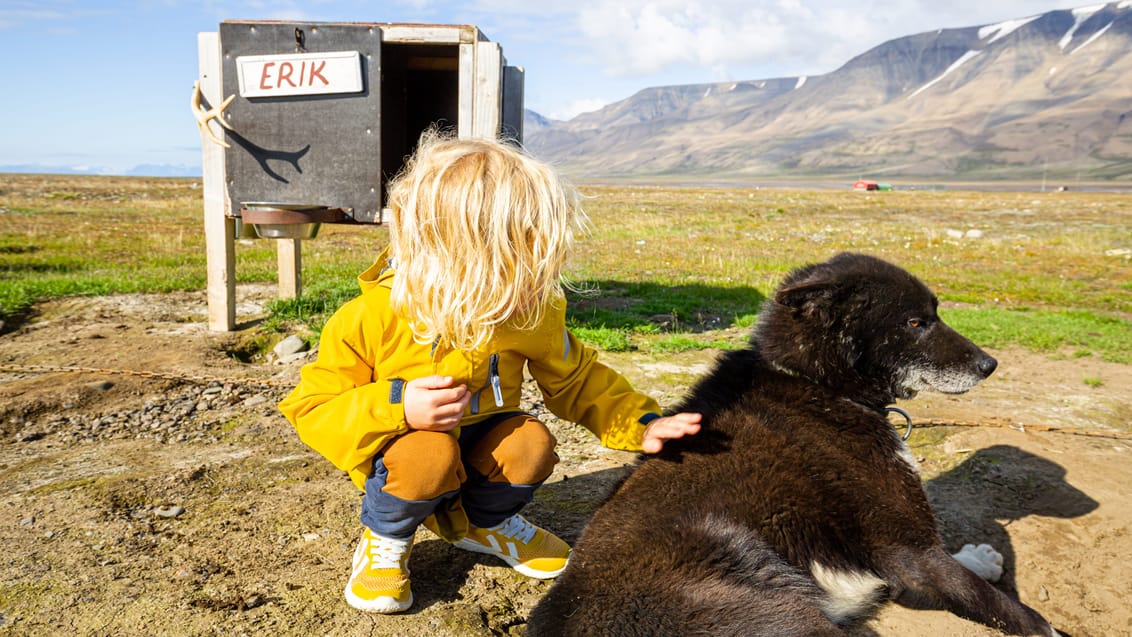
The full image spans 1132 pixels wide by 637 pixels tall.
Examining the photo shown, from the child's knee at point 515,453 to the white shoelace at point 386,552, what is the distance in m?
0.44

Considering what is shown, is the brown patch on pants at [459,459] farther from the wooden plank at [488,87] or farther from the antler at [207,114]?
the antler at [207,114]

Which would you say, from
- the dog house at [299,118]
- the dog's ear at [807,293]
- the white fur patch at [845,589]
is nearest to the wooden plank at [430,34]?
the dog house at [299,118]

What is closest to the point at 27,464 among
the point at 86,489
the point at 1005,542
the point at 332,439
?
the point at 86,489

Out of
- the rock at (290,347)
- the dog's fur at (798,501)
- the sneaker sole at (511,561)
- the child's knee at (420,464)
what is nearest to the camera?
the dog's fur at (798,501)

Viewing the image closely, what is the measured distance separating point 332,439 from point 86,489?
200 centimetres

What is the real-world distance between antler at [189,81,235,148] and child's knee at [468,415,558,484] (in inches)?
206

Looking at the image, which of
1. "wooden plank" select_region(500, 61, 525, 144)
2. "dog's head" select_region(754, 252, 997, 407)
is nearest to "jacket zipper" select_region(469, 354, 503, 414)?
"dog's head" select_region(754, 252, 997, 407)

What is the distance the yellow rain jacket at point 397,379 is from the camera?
8.98 feet

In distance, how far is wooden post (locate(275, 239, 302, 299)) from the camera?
8578 mm

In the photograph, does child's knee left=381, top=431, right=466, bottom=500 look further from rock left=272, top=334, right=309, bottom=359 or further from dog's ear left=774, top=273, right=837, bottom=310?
rock left=272, top=334, right=309, bottom=359

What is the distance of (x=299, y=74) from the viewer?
6.86 metres

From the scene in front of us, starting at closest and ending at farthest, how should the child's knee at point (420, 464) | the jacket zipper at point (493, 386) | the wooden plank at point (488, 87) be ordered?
the child's knee at point (420, 464) < the jacket zipper at point (493, 386) < the wooden plank at point (488, 87)

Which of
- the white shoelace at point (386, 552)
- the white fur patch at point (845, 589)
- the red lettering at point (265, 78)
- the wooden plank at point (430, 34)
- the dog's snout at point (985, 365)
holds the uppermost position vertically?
the wooden plank at point (430, 34)

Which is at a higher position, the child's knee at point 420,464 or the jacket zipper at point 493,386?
the jacket zipper at point 493,386
